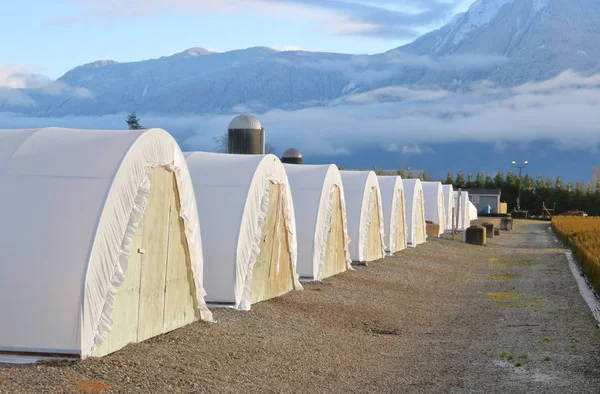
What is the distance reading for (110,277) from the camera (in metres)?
11.1

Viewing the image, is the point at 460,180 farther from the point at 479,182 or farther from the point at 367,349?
the point at 367,349

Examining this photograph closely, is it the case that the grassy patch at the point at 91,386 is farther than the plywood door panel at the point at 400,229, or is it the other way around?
the plywood door panel at the point at 400,229

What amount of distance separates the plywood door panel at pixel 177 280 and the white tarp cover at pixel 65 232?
171 centimetres

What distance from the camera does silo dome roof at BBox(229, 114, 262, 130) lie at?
25.0 metres

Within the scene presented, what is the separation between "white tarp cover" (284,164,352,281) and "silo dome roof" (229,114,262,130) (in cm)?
153

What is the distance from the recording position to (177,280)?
45.9 feet

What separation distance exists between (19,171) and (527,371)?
7.54 meters

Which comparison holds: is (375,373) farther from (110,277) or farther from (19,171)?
(19,171)

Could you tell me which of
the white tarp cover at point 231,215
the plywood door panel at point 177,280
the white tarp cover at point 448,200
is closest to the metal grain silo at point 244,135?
the white tarp cover at point 231,215

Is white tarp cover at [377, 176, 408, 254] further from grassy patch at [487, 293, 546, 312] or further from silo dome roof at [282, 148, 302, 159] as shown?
grassy patch at [487, 293, 546, 312]

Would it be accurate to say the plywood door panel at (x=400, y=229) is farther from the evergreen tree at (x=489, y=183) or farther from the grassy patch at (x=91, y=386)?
the evergreen tree at (x=489, y=183)

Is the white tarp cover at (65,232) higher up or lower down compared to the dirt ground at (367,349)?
higher up

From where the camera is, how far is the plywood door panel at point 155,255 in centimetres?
1259

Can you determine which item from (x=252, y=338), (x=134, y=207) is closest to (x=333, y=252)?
(x=252, y=338)
